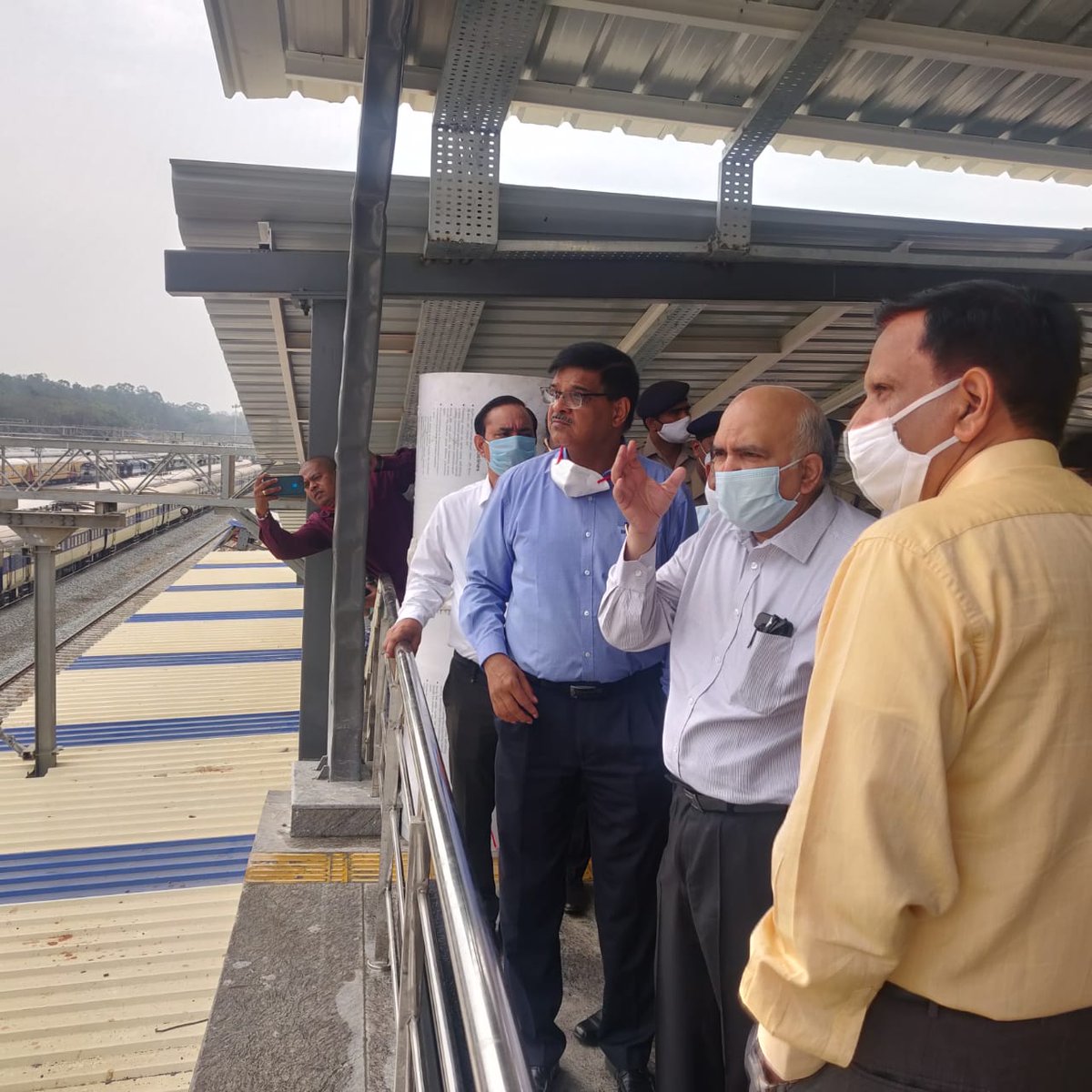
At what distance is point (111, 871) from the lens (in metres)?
6.84

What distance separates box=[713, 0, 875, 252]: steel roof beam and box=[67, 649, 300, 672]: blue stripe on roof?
11.9 m

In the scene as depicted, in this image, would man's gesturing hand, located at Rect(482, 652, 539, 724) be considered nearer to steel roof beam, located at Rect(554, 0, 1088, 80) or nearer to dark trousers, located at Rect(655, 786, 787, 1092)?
dark trousers, located at Rect(655, 786, 787, 1092)

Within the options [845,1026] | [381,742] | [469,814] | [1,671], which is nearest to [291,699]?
[1,671]

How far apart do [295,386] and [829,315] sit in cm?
439

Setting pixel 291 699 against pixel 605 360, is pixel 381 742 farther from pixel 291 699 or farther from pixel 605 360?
pixel 291 699

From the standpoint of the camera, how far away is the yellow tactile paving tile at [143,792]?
301 inches

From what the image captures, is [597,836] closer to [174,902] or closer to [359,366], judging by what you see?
[359,366]

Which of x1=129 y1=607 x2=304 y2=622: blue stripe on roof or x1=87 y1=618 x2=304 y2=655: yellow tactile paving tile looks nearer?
x1=87 y1=618 x2=304 y2=655: yellow tactile paving tile

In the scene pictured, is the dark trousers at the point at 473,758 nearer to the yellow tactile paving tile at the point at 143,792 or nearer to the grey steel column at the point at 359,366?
the grey steel column at the point at 359,366

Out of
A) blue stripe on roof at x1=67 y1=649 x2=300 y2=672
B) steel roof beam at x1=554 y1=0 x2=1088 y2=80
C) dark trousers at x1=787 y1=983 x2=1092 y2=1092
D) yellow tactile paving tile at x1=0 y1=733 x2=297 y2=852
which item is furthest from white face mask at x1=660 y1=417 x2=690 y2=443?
blue stripe on roof at x1=67 y1=649 x2=300 y2=672

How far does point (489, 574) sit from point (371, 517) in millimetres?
2243

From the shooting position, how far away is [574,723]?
2.37 meters

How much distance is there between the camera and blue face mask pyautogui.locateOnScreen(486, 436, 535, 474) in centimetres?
346

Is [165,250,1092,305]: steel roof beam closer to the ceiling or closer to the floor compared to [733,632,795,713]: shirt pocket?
closer to the ceiling
